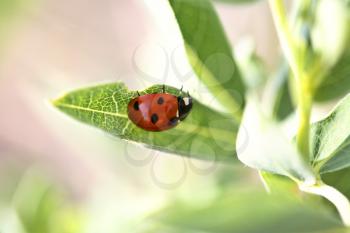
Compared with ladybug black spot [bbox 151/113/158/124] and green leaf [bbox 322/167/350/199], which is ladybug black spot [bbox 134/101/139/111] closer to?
ladybug black spot [bbox 151/113/158/124]

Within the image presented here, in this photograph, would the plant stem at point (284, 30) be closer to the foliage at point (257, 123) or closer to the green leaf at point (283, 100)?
the foliage at point (257, 123)

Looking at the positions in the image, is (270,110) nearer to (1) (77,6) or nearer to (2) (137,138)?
(2) (137,138)

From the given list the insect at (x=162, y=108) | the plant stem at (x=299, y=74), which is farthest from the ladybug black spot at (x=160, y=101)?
the plant stem at (x=299, y=74)

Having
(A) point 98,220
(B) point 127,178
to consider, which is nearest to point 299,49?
Result: (A) point 98,220

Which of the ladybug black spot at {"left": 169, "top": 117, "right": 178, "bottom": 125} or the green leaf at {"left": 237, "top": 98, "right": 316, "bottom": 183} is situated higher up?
the ladybug black spot at {"left": 169, "top": 117, "right": 178, "bottom": 125}

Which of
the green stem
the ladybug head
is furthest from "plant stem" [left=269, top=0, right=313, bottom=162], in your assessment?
the ladybug head

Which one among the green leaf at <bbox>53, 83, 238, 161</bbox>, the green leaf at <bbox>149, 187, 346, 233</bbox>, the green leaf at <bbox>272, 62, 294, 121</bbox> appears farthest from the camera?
the green leaf at <bbox>272, 62, 294, 121</bbox>
